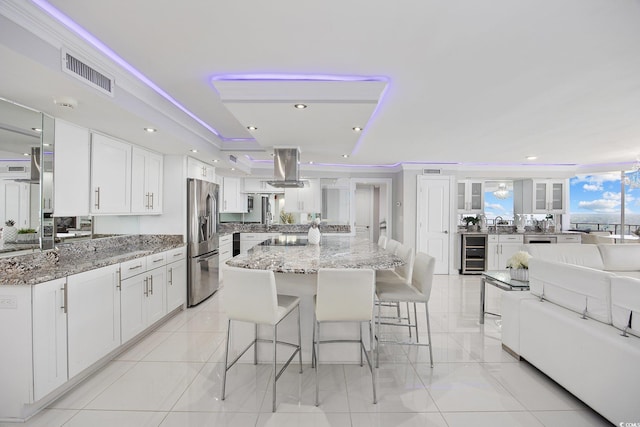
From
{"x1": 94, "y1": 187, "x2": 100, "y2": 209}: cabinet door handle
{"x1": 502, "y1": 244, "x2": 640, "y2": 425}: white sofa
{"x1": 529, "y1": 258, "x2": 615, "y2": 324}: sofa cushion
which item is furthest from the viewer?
{"x1": 94, "y1": 187, "x2": 100, "y2": 209}: cabinet door handle

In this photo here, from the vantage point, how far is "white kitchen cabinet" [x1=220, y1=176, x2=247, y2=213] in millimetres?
6637

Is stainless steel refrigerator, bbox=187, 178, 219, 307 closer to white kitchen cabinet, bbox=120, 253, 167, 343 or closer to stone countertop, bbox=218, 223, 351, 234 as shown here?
white kitchen cabinet, bbox=120, 253, 167, 343

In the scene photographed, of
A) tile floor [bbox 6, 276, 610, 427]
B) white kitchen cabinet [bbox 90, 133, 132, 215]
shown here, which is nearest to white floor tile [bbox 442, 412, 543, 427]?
tile floor [bbox 6, 276, 610, 427]

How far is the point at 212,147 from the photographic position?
4.43 metres

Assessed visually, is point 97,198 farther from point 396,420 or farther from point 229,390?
point 396,420

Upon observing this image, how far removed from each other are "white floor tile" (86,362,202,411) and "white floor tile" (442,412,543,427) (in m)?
1.94

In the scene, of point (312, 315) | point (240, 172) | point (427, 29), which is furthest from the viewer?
point (240, 172)

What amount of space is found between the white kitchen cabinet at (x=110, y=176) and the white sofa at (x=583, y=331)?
4.15 meters

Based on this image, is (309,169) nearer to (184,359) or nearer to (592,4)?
(184,359)

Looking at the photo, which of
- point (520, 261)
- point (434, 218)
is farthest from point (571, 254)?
point (434, 218)

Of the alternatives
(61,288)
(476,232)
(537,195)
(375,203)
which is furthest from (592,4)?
(375,203)

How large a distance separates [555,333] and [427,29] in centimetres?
235

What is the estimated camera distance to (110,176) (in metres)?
3.26

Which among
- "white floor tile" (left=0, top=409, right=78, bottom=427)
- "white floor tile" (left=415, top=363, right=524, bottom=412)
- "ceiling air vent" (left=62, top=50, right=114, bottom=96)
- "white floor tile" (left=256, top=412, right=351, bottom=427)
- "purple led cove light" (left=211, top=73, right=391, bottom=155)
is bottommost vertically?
"white floor tile" (left=0, top=409, right=78, bottom=427)
